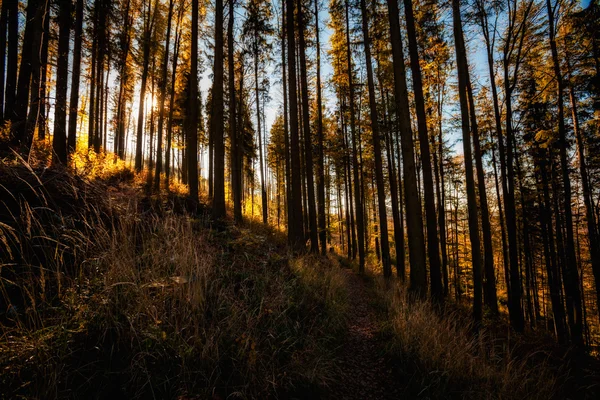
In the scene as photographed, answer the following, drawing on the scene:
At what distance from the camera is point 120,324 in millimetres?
1924

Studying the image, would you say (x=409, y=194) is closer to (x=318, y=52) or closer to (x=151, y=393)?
(x=151, y=393)

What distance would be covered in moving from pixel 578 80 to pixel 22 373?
14.7 meters

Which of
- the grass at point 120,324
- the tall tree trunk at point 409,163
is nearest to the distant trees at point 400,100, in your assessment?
the tall tree trunk at point 409,163

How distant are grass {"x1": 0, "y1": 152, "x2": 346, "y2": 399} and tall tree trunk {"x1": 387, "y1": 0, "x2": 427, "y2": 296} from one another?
3.95m

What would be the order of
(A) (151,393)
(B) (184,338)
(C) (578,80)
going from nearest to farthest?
(A) (151,393), (B) (184,338), (C) (578,80)

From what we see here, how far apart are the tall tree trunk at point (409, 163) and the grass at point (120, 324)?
3.95 meters

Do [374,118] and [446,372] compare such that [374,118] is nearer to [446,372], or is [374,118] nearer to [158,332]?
[446,372]

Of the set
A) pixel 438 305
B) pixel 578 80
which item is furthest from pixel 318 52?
pixel 438 305

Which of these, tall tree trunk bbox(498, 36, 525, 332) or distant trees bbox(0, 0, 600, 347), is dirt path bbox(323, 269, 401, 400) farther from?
tall tree trunk bbox(498, 36, 525, 332)

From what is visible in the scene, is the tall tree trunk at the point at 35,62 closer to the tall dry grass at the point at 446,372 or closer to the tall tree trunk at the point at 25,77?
the tall tree trunk at the point at 25,77

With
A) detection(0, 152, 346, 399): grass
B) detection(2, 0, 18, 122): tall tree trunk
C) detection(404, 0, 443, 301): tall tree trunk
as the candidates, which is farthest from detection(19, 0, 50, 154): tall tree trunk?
detection(404, 0, 443, 301): tall tree trunk

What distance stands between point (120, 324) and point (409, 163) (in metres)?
6.26

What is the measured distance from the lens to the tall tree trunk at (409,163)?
6.12 m

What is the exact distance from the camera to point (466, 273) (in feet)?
69.5
